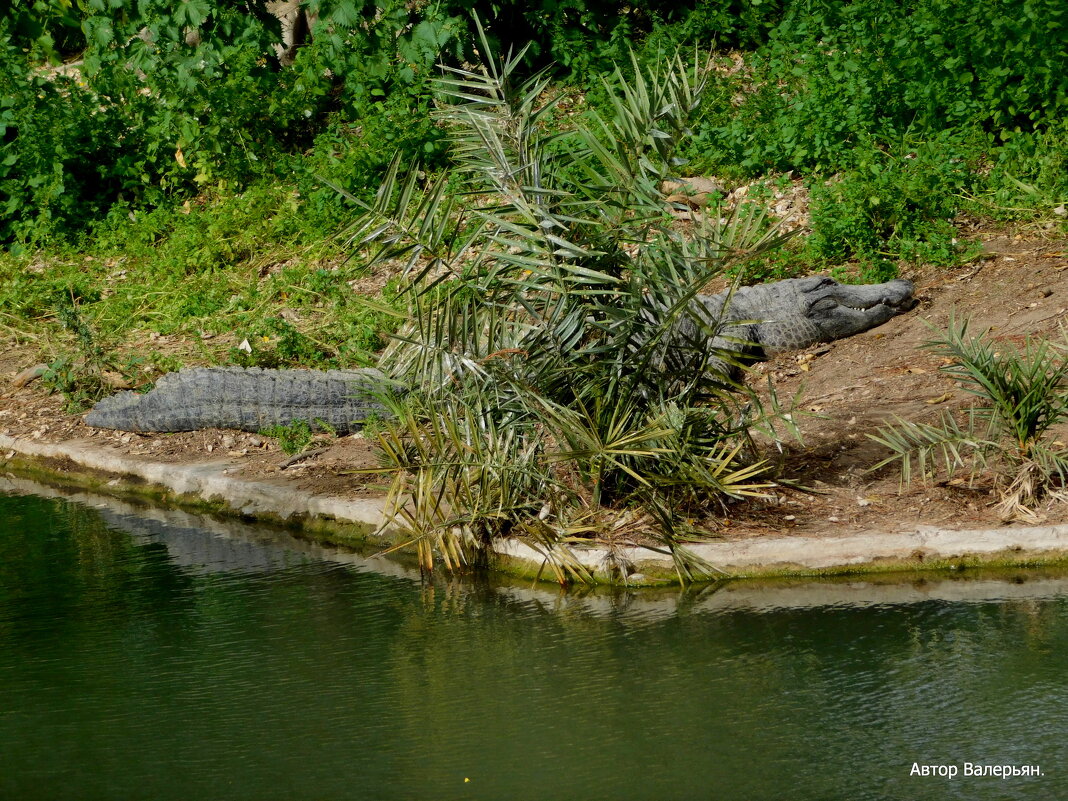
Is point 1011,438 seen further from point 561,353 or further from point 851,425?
point 561,353

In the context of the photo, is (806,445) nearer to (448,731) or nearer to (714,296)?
(714,296)

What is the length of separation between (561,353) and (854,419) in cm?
193

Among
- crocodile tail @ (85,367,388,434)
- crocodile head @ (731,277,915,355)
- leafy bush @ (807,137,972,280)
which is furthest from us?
leafy bush @ (807,137,972,280)

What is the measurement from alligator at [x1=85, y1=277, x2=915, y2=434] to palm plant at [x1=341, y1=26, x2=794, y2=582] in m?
2.01

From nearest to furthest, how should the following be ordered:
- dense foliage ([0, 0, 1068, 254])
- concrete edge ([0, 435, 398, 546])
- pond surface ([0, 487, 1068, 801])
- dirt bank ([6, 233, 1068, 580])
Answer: pond surface ([0, 487, 1068, 801])
dirt bank ([6, 233, 1068, 580])
concrete edge ([0, 435, 398, 546])
dense foliage ([0, 0, 1068, 254])

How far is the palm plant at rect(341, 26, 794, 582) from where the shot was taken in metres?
5.15

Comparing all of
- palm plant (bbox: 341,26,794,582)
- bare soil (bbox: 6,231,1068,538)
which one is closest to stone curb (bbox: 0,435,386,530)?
bare soil (bbox: 6,231,1068,538)

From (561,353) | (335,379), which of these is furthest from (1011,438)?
(335,379)

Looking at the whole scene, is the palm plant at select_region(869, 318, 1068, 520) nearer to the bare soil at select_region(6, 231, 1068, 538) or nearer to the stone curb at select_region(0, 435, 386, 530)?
the bare soil at select_region(6, 231, 1068, 538)

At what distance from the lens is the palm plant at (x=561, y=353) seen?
5152 millimetres

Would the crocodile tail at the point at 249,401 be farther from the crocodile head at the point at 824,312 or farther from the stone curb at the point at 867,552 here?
the stone curb at the point at 867,552

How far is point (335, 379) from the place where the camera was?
754cm

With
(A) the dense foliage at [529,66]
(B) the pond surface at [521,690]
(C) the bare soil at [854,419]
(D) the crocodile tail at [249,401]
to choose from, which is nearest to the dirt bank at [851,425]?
(C) the bare soil at [854,419]

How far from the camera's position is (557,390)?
5352 millimetres
